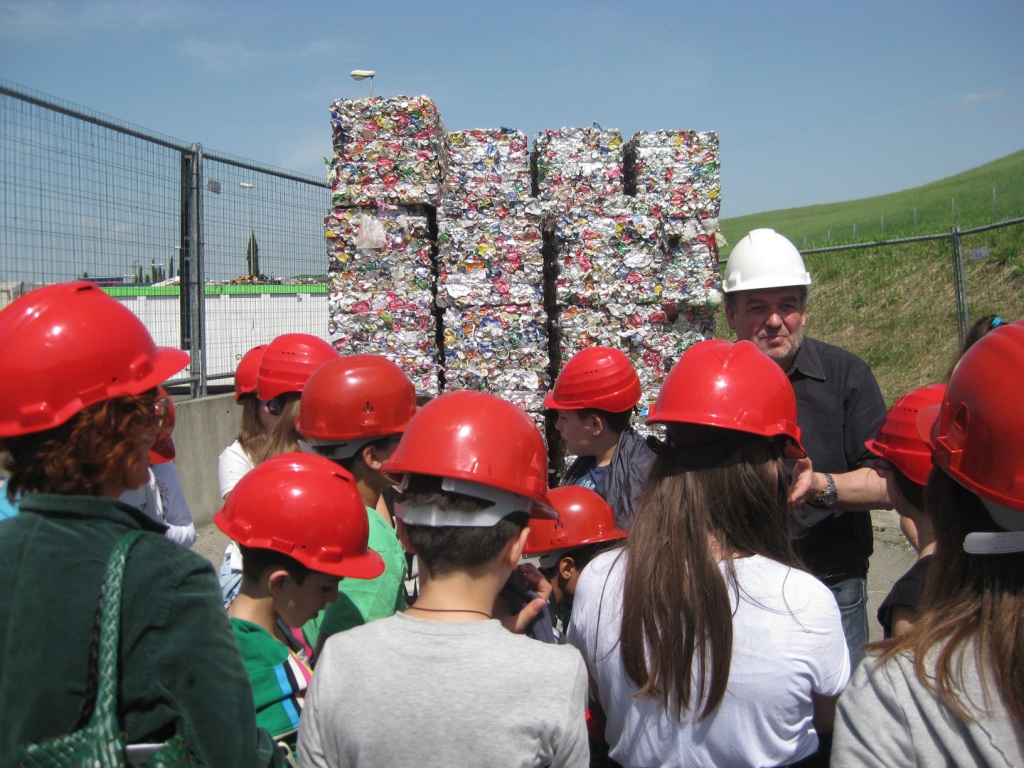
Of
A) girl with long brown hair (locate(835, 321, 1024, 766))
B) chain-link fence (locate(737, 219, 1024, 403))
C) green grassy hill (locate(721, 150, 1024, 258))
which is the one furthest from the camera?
green grassy hill (locate(721, 150, 1024, 258))

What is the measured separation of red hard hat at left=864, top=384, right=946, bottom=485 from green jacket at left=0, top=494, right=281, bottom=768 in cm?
182

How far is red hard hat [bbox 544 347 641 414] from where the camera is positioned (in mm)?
3566

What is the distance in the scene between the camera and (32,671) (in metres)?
1.27

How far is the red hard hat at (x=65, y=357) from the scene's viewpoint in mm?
1425

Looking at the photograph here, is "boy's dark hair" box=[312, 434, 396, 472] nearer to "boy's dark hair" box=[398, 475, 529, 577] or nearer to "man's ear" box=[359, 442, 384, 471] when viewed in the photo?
"man's ear" box=[359, 442, 384, 471]

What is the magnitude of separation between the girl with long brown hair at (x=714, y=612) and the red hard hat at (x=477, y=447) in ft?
0.96

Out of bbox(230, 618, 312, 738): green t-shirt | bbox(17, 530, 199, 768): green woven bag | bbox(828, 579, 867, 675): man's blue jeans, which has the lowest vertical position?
bbox(828, 579, 867, 675): man's blue jeans

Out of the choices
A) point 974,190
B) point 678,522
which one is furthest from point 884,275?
point 974,190

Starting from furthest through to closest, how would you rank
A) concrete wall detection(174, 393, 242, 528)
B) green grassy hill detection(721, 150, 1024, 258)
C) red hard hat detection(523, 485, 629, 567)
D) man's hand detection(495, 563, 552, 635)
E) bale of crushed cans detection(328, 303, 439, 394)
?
green grassy hill detection(721, 150, 1024, 258), concrete wall detection(174, 393, 242, 528), bale of crushed cans detection(328, 303, 439, 394), red hard hat detection(523, 485, 629, 567), man's hand detection(495, 563, 552, 635)

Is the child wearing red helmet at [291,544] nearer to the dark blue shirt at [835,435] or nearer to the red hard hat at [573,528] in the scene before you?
the red hard hat at [573,528]

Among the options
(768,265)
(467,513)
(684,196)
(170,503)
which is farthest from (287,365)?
(684,196)

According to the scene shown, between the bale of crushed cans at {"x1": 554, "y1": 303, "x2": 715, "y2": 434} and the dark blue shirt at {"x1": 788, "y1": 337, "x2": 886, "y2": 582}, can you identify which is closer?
the dark blue shirt at {"x1": 788, "y1": 337, "x2": 886, "y2": 582}

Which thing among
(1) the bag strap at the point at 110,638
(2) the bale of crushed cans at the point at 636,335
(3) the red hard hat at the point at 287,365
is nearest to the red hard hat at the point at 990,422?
(1) the bag strap at the point at 110,638

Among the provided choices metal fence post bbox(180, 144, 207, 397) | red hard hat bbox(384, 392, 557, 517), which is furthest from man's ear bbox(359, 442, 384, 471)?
metal fence post bbox(180, 144, 207, 397)
